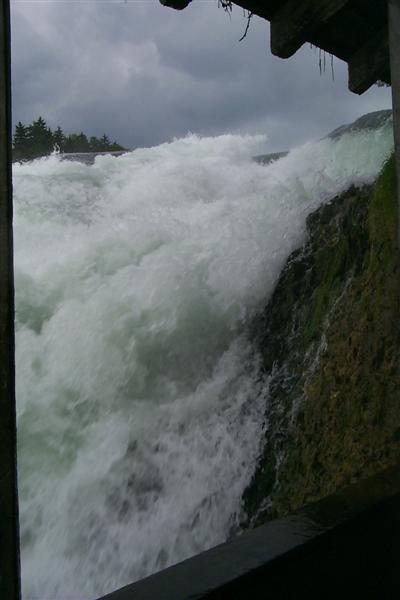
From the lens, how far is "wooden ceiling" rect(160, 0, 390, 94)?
9.21ft

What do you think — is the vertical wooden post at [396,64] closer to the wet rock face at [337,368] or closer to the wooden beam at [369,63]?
the wooden beam at [369,63]

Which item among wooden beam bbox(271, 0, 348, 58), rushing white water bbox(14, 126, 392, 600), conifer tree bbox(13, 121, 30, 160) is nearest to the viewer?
wooden beam bbox(271, 0, 348, 58)

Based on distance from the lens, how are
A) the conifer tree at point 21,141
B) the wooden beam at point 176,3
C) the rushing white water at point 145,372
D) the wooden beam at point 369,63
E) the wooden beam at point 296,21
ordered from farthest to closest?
1. the conifer tree at point 21,141
2. the rushing white water at point 145,372
3. the wooden beam at point 369,63
4. the wooden beam at point 296,21
5. the wooden beam at point 176,3

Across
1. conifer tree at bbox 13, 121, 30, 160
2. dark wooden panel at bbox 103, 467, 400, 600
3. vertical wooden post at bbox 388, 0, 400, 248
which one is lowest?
dark wooden panel at bbox 103, 467, 400, 600

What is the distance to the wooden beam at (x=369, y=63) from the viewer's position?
3134 mm

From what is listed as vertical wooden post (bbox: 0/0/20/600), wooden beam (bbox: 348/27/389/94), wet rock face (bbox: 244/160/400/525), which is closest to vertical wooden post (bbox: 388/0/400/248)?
wooden beam (bbox: 348/27/389/94)

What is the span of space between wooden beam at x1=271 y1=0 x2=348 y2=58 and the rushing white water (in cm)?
286

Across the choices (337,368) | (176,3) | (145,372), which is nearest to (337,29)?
(176,3)

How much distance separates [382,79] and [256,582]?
3030mm

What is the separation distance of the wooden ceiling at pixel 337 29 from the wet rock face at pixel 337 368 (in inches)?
47.5

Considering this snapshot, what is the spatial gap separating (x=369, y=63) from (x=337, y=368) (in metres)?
2.08

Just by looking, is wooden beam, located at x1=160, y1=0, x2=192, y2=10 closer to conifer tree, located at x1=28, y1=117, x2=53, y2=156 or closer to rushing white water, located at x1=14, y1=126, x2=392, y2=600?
rushing white water, located at x1=14, y1=126, x2=392, y2=600

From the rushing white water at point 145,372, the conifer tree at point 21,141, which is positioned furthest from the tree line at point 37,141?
the rushing white water at point 145,372

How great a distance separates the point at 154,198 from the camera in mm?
11414
